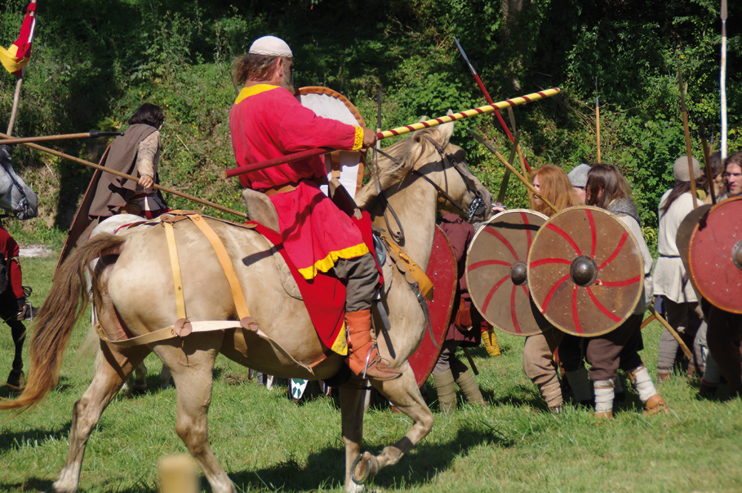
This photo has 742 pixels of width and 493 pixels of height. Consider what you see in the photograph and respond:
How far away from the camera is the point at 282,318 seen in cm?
321

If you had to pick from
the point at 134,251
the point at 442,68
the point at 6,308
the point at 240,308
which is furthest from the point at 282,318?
the point at 442,68

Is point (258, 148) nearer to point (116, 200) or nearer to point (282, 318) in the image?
point (282, 318)

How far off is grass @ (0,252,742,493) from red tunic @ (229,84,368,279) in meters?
1.47

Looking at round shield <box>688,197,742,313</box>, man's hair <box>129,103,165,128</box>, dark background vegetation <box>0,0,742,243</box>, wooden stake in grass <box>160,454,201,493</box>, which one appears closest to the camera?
wooden stake in grass <box>160,454,201,493</box>

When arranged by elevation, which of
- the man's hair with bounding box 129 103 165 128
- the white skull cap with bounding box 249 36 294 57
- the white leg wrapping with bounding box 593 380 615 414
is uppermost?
the white skull cap with bounding box 249 36 294 57

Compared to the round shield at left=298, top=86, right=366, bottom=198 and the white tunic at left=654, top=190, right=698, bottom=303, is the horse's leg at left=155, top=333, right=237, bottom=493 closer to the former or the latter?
the round shield at left=298, top=86, right=366, bottom=198

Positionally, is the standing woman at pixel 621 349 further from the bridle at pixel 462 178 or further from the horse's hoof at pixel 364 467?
the horse's hoof at pixel 364 467

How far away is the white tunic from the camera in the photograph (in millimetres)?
5297

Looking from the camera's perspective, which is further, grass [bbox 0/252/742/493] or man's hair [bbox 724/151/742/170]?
man's hair [bbox 724/151/742/170]

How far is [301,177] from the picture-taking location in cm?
335

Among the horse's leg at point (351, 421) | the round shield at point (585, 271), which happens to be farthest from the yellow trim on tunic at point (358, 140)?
the round shield at point (585, 271)

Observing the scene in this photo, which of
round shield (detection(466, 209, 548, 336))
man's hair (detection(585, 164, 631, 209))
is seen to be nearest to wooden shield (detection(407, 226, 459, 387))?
round shield (detection(466, 209, 548, 336))

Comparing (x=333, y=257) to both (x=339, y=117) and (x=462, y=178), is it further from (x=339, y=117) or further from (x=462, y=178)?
(x=462, y=178)

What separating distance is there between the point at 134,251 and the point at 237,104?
92 centimetres
